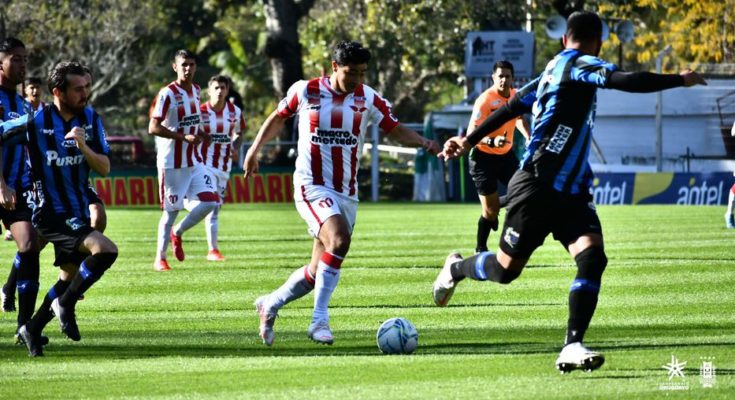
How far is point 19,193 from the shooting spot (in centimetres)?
1084

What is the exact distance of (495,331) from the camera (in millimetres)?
9930

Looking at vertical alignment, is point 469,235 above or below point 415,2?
below

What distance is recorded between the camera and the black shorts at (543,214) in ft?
27.1

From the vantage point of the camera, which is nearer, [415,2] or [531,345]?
[531,345]

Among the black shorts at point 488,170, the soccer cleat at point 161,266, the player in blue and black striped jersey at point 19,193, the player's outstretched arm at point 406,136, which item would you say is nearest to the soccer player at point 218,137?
the soccer cleat at point 161,266

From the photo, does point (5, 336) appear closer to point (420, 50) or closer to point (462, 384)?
point (462, 384)

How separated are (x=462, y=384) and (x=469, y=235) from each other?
13564mm

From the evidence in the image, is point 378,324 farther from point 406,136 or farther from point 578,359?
point 578,359

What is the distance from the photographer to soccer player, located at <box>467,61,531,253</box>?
15.5 meters

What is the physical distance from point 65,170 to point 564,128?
3.40 meters

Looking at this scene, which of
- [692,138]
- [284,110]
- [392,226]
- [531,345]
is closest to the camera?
[531,345]

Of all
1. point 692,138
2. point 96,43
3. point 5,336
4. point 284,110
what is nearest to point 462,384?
point 284,110

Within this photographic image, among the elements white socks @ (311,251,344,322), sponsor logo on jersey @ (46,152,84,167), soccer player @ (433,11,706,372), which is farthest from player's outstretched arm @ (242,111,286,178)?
soccer player @ (433,11,706,372)

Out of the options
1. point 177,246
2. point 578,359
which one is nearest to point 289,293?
point 578,359
